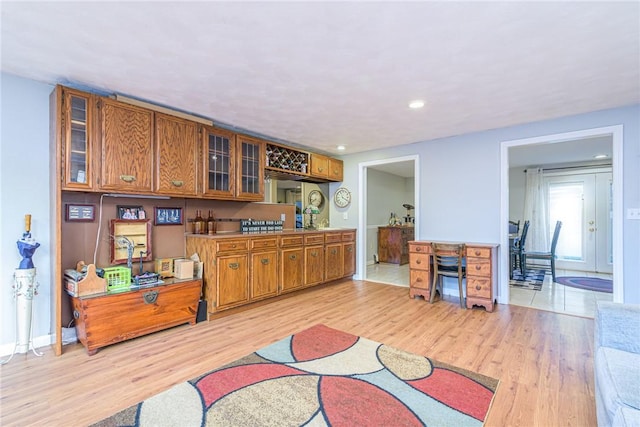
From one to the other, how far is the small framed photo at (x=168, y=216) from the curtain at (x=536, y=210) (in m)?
6.89

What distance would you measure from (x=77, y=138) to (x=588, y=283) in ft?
23.5

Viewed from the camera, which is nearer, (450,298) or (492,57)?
(492,57)

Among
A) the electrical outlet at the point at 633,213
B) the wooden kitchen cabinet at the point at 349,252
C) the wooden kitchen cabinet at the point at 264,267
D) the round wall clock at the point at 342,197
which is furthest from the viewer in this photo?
the round wall clock at the point at 342,197

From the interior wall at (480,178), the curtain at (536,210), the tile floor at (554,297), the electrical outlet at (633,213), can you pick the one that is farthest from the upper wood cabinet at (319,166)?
the curtain at (536,210)

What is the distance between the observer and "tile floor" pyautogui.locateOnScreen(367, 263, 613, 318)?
11.8 ft

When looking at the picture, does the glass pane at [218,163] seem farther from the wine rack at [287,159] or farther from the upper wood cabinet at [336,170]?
the upper wood cabinet at [336,170]

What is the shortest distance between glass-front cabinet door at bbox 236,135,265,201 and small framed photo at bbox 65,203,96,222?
1448 millimetres

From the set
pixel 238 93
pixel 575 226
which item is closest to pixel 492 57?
pixel 238 93

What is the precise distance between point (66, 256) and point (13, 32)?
1773mm

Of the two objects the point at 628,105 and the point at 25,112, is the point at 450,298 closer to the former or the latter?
the point at 628,105

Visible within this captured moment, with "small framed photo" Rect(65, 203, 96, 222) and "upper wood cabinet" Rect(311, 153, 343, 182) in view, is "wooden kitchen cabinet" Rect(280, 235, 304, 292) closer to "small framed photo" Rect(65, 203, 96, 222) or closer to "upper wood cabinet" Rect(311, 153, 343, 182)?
"upper wood cabinet" Rect(311, 153, 343, 182)

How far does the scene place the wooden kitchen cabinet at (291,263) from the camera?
153 inches

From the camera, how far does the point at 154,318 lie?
2.75 meters

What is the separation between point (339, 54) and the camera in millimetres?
2105
